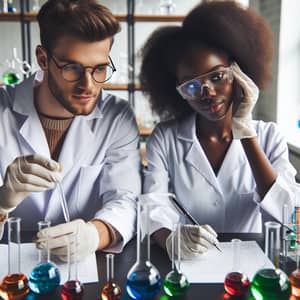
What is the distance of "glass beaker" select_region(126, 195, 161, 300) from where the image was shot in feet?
3.38

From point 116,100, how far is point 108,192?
1.42 feet

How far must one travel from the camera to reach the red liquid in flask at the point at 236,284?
3.46 feet

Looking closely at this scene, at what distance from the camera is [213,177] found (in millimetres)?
1699

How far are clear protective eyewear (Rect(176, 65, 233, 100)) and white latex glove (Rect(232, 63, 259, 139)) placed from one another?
4cm

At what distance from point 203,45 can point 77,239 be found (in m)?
0.94

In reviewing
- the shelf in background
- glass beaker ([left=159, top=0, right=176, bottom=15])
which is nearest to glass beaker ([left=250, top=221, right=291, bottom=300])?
the shelf in background

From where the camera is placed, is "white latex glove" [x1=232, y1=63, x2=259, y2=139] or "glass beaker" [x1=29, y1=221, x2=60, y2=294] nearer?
"glass beaker" [x1=29, y1=221, x2=60, y2=294]

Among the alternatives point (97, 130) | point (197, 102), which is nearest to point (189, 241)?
point (197, 102)

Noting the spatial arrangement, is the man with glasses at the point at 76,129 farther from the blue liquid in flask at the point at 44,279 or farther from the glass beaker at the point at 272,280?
the glass beaker at the point at 272,280

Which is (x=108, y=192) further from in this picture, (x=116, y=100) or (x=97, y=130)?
(x=116, y=100)

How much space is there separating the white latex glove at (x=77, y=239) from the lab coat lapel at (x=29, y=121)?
50cm

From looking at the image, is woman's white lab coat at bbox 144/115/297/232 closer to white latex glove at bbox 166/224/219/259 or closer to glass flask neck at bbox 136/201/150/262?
white latex glove at bbox 166/224/219/259

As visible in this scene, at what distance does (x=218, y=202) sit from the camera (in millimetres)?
1698

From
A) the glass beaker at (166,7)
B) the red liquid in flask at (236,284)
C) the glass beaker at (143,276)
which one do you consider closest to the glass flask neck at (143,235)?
the glass beaker at (143,276)
